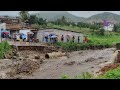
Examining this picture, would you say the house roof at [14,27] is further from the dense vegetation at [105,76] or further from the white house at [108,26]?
the white house at [108,26]

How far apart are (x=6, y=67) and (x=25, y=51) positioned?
0.34 metres

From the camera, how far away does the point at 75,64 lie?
530 cm

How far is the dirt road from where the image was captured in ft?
17.2

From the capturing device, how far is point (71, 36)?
204 inches

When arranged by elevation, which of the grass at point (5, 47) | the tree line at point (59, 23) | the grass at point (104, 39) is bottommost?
the grass at point (5, 47)

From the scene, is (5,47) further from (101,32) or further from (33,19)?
(101,32)

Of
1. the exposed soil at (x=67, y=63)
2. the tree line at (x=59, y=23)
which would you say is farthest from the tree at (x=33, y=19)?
the exposed soil at (x=67, y=63)

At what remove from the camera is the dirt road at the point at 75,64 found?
5.24 m

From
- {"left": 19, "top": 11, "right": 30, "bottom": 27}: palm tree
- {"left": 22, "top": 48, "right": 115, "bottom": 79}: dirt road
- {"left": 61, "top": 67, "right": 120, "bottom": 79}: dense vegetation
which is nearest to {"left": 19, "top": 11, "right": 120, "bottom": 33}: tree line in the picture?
{"left": 19, "top": 11, "right": 30, "bottom": 27}: palm tree

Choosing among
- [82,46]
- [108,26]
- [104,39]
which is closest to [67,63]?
[82,46]

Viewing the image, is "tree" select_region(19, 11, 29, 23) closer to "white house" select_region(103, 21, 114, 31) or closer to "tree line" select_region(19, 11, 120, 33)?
"tree line" select_region(19, 11, 120, 33)
